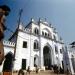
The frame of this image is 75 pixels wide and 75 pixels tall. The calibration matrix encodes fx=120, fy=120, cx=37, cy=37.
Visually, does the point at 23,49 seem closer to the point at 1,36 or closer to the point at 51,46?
the point at 51,46

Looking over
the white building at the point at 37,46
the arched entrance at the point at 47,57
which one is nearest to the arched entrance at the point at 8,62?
the white building at the point at 37,46

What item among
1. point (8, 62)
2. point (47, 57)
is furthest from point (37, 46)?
point (8, 62)

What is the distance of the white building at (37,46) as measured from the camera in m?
26.5

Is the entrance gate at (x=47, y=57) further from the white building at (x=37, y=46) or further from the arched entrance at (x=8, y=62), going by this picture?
the arched entrance at (x=8, y=62)

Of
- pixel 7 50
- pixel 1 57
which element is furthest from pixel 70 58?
pixel 1 57

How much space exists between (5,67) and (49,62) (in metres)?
12.7

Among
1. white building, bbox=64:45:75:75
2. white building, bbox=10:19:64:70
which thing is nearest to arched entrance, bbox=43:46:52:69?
white building, bbox=10:19:64:70

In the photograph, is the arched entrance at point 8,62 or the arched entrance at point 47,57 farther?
the arched entrance at point 47,57

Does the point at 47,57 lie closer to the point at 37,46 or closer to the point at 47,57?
the point at 47,57

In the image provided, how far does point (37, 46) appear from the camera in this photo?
30.5 m

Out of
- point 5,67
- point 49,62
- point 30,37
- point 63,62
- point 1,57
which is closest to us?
point 1,57

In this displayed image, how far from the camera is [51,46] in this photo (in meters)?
33.3

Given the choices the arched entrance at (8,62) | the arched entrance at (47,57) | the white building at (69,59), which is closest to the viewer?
the arched entrance at (8,62)

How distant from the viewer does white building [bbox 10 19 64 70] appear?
26500 millimetres
